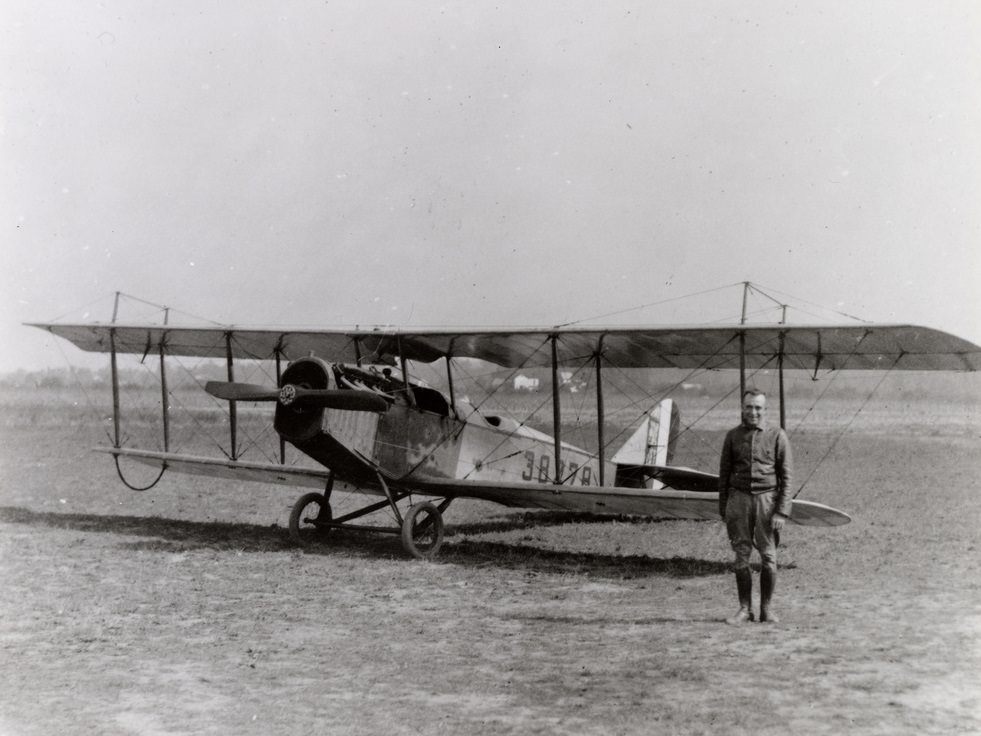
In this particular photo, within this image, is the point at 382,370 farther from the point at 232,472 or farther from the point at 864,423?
the point at 864,423

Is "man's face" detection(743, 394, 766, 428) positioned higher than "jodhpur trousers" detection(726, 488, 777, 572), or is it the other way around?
"man's face" detection(743, 394, 766, 428)

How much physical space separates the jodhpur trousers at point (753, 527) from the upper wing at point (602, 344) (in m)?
2.22

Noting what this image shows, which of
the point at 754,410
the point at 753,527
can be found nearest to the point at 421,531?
the point at 753,527

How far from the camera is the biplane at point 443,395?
28.2 ft

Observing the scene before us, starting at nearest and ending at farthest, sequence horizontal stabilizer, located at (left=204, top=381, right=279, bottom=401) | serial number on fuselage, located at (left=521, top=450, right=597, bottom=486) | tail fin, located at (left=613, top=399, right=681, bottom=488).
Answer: horizontal stabilizer, located at (left=204, top=381, right=279, bottom=401), serial number on fuselage, located at (left=521, top=450, right=597, bottom=486), tail fin, located at (left=613, top=399, right=681, bottom=488)

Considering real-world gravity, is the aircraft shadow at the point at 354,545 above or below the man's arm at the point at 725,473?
below

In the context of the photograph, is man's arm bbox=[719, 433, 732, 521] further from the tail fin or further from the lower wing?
the tail fin

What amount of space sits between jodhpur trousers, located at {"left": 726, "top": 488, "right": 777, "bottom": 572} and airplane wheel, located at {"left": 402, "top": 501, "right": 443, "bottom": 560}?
392cm

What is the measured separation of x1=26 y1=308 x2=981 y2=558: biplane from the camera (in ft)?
28.2

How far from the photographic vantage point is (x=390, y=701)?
14.4 ft

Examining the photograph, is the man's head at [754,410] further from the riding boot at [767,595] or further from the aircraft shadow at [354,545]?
the aircraft shadow at [354,545]

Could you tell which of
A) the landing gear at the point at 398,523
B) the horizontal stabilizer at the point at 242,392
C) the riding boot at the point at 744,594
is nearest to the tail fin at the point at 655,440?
the landing gear at the point at 398,523

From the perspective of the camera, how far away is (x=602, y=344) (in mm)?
9727

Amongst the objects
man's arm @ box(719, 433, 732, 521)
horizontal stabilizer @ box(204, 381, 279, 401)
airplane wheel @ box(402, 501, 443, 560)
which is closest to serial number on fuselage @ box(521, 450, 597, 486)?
airplane wheel @ box(402, 501, 443, 560)
